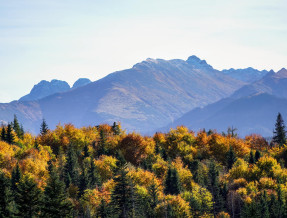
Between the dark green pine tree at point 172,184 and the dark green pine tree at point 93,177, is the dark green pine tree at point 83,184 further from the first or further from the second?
the dark green pine tree at point 172,184

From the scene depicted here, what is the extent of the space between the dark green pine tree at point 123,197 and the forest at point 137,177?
0.68 feet

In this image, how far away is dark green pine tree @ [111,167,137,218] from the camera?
303 feet

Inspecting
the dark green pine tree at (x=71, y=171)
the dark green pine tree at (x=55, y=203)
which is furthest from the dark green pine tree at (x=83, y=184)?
the dark green pine tree at (x=55, y=203)

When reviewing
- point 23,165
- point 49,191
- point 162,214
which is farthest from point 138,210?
point 23,165

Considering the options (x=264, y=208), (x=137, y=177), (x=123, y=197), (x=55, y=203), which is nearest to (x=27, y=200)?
(x=55, y=203)

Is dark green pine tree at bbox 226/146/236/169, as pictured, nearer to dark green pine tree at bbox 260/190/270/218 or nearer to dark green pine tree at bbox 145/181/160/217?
dark green pine tree at bbox 260/190/270/218

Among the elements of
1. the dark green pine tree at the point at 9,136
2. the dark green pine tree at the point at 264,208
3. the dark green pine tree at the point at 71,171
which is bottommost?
the dark green pine tree at the point at 264,208

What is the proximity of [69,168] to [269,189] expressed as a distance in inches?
2233

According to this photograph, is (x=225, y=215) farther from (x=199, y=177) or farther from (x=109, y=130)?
(x=109, y=130)

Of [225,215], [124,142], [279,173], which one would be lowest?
[225,215]

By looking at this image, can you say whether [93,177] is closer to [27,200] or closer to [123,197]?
[123,197]

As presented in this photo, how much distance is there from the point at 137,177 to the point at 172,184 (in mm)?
9948

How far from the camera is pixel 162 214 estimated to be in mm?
105125

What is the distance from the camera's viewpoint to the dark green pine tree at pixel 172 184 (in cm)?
11988
